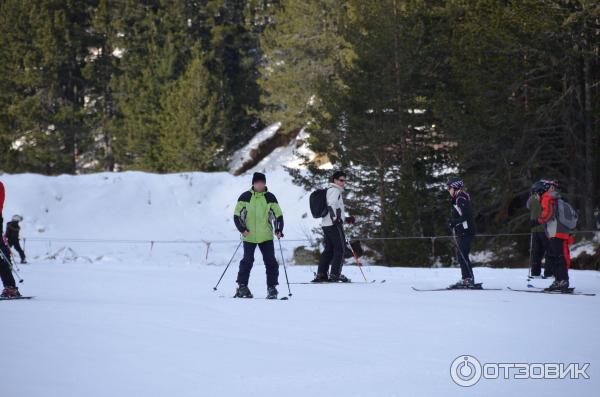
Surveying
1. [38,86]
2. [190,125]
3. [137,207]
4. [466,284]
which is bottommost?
[466,284]

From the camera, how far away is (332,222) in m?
13.6

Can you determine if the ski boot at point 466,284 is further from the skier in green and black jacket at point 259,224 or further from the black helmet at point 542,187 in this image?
the skier in green and black jacket at point 259,224

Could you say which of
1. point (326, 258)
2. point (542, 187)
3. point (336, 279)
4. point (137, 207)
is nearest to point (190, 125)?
point (137, 207)

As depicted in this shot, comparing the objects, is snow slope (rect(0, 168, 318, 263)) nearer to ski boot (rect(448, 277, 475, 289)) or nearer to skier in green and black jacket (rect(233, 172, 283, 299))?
ski boot (rect(448, 277, 475, 289))

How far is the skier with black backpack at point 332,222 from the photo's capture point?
533 inches

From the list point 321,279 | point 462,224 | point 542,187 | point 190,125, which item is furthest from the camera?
point 190,125

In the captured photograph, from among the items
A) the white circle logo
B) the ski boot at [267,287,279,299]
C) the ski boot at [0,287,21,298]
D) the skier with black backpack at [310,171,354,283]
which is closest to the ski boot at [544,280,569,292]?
the skier with black backpack at [310,171,354,283]

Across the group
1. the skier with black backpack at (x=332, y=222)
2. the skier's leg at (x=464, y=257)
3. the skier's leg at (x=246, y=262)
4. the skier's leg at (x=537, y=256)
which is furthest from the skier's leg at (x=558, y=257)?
the skier's leg at (x=246, y=262)

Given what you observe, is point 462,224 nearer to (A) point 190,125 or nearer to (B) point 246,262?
(B) point 246,262

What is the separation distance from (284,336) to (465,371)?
2231mm

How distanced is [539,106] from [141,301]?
16.1 m

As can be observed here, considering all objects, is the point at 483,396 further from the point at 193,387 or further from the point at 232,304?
the point at 232,304

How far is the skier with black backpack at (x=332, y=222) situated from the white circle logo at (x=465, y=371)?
7446 millimetres

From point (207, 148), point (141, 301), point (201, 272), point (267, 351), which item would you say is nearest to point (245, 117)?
point (207, 148)
